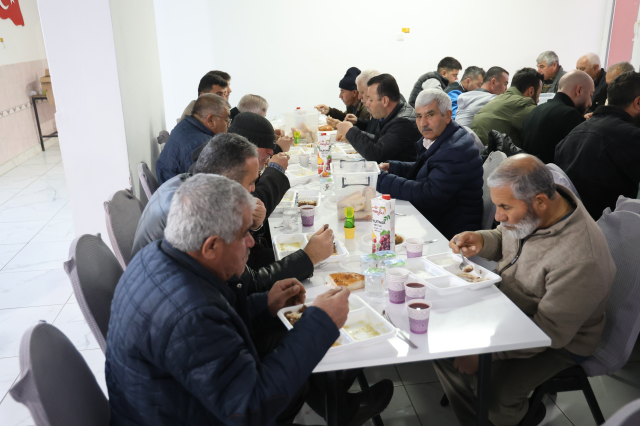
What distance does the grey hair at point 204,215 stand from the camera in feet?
4.30

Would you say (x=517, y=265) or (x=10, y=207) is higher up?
(x=517, y=265)

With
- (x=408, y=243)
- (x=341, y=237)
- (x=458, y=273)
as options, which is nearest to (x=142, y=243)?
(x=341, y=237)

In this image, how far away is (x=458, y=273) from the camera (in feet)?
6.76

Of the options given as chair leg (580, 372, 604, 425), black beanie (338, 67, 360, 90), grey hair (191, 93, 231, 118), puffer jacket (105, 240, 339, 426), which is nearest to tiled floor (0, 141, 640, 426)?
chair leg (580, 372, 604, 425)

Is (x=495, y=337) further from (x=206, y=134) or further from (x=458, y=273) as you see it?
(x=206, y=134)

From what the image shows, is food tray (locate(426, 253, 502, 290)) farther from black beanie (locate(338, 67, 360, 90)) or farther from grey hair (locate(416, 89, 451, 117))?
black beanie (locate(338, 67, 360, 90))

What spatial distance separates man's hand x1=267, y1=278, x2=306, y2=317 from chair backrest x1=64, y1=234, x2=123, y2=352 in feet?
1.93

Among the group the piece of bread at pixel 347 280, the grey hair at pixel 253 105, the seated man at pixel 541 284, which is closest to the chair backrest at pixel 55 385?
the piece of bread at pixel 347 280

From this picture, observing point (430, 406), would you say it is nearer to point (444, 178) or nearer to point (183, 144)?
point (444, 178)

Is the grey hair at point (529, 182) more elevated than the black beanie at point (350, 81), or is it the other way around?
the black beanie at point (350, 81)

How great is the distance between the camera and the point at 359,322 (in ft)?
5.66

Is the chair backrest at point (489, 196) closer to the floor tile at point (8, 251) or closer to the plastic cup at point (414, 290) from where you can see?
the plastic cup at point (414, 290)

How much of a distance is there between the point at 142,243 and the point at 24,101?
25.3ft

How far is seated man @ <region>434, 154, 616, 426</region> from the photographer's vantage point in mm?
1795
